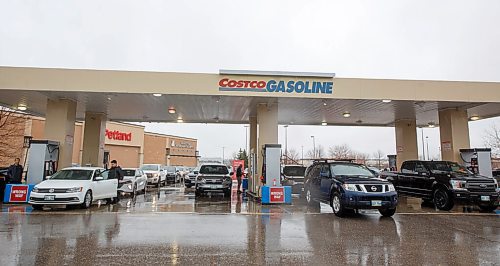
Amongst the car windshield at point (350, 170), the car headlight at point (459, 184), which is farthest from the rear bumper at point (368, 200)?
the car headlight at point (459, 184)

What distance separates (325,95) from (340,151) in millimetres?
71294

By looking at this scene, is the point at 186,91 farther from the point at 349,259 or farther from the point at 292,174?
the point at 349,259

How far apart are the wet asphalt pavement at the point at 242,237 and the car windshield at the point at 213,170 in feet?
18.4

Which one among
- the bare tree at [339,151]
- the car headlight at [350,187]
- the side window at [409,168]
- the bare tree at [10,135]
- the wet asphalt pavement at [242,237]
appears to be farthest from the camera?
the bare tree at [339,151]

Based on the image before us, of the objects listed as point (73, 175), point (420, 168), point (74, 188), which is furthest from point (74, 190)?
point (420, 168)

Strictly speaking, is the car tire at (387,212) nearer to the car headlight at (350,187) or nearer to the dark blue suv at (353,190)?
the dark blue suv at (353,190)

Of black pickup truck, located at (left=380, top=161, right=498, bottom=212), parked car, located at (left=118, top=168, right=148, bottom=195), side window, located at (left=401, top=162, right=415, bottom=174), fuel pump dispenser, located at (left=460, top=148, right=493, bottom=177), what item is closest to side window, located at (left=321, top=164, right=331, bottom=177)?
black pickup truck, located at (left=380, top=161, right=498, bottom=212)

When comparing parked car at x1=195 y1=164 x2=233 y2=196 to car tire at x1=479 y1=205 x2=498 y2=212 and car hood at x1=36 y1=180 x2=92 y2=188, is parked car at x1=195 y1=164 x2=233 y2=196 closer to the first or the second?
car hood at x1=36 y1=180 x2=92 y2=188

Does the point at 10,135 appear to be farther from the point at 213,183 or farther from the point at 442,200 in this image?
the point at 442,200

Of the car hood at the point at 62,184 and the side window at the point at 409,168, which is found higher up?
the side window at the point at 409,168

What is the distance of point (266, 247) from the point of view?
266 inches

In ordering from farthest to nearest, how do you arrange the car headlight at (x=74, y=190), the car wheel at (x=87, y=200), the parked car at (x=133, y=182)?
1. the parked car at (x=133, y=182)
2. the car wheel at (x=87, y=200)
3. the car headlight at (x=74, y=190)

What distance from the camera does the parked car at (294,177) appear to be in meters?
18.5

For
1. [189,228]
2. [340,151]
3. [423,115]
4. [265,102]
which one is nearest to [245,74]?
[265,102]
